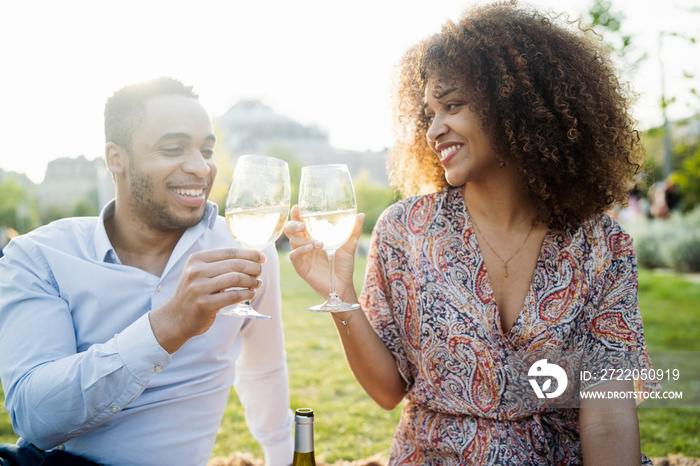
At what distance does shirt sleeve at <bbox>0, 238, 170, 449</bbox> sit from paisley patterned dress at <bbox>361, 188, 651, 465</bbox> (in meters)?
1.00

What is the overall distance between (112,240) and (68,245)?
212 millimetres

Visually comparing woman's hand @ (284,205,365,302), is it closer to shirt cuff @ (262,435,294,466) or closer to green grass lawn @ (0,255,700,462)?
shirt cuff @ (262,435,294,466)

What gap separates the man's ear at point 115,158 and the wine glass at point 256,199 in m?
1.06

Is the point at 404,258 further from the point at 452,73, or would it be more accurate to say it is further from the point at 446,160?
the point at 452,73

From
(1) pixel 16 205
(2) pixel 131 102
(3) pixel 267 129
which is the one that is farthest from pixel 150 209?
(3) pixel 267 129

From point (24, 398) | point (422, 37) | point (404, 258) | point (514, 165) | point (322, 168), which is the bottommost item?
point (24, 398)

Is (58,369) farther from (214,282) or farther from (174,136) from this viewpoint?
(174,136)

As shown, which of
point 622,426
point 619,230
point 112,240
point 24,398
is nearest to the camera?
point 24,398

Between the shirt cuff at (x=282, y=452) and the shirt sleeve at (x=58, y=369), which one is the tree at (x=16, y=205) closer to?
the shirt cuff at (x=282, y=452)

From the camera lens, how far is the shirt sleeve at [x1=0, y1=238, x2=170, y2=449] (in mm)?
1787

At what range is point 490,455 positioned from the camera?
6.75ft

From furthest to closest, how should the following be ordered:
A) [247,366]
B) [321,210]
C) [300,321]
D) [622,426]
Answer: [300,321], [247,366], [622,426], [321,210]

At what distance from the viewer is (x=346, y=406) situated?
5051mm

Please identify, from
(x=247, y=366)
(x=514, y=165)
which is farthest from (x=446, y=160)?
(x=247, y=366)
